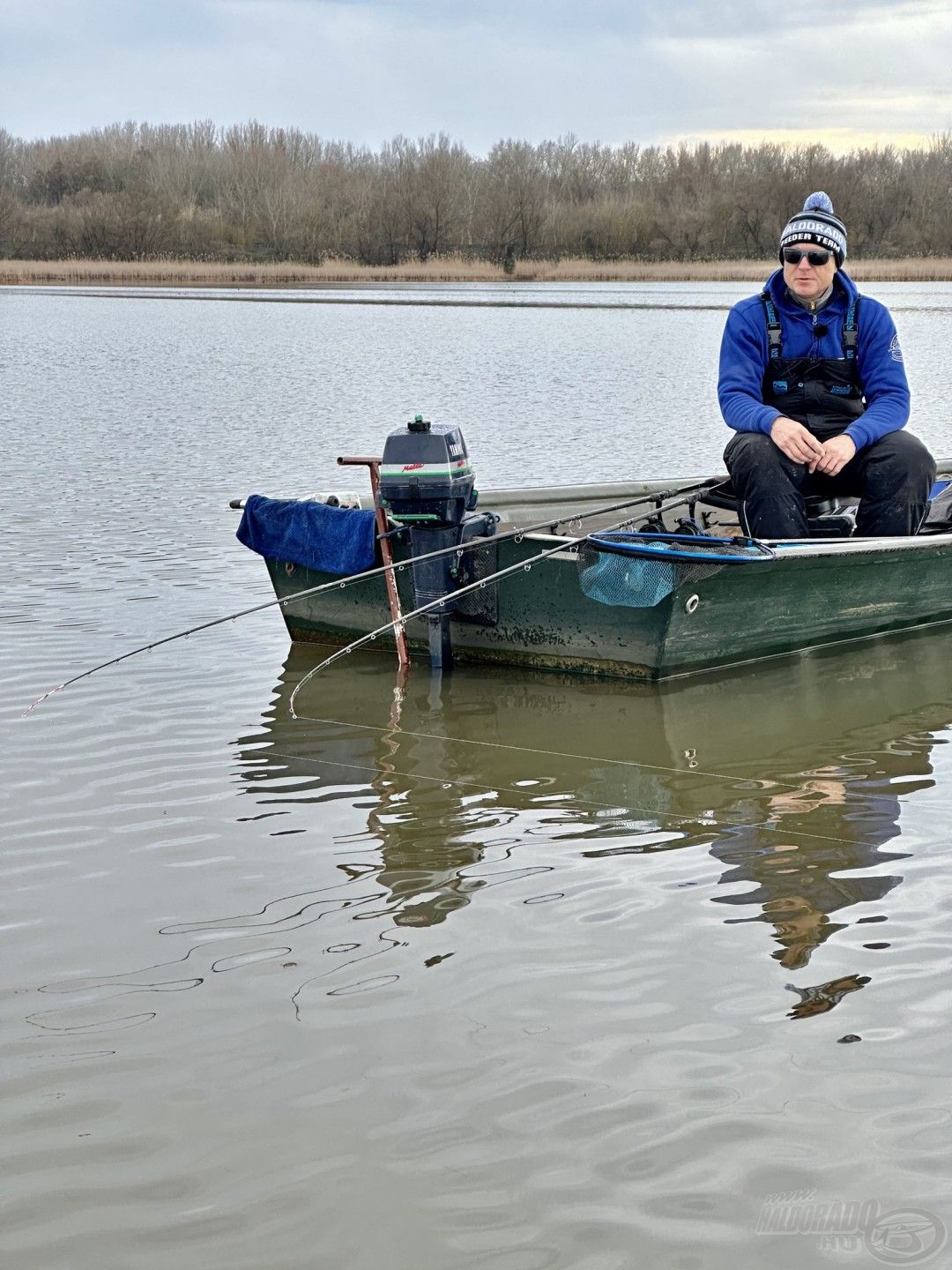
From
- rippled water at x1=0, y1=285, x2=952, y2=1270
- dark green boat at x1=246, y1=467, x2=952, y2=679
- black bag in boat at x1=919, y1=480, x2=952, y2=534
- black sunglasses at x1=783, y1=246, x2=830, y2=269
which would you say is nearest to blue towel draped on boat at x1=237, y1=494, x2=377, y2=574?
dark green boat at x1=246, y1=467, x2=952, y2=679

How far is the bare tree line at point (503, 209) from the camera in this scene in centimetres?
5300

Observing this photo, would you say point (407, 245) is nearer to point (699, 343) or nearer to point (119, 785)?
point (699, 343)

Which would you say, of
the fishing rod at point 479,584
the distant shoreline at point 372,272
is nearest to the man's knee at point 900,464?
the fishing rod at point 479,584

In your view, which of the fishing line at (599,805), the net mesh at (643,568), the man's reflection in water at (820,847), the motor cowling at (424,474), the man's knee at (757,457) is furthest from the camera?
the man's knee at (757,457)

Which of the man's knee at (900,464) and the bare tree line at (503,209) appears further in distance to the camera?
the bare tree line at (503,209)

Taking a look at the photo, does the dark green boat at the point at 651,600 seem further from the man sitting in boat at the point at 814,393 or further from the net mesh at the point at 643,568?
the man sitting in boat at the point at 814,393

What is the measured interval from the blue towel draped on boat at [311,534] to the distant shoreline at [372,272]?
124ft

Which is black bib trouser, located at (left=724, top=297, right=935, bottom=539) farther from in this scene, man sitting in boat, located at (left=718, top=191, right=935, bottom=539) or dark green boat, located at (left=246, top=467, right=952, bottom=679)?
dark green boat, located at (left=246, top=467, right=952, bottom=679)

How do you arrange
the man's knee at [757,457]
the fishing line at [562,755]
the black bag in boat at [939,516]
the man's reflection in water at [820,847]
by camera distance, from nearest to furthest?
the man's reflection in water at [820,847] → the fishing line at [562,755] → the man's knee at [757,457] → the black bag in boat at [939,516]

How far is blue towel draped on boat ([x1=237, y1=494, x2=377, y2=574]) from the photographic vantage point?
5977 mm

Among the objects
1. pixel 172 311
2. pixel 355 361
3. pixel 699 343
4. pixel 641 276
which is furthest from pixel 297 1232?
pixel 641 276

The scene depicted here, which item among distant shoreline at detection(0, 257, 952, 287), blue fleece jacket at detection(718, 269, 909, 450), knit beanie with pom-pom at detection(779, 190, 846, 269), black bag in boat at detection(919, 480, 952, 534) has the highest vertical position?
distant shoreline at detection(0, 257, 952, 287)

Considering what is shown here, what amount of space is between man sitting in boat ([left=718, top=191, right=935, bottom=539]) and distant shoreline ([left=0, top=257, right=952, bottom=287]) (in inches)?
1482

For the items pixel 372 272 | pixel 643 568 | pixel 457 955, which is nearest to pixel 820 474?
pixel 643 568
